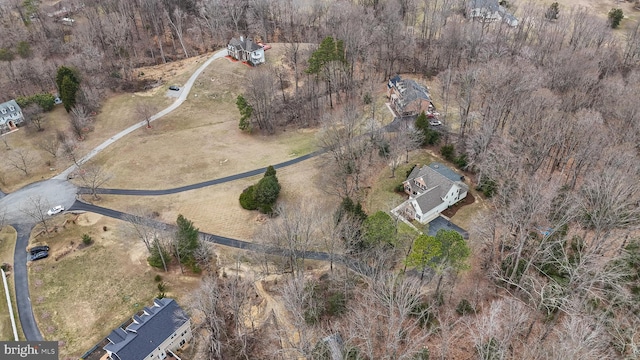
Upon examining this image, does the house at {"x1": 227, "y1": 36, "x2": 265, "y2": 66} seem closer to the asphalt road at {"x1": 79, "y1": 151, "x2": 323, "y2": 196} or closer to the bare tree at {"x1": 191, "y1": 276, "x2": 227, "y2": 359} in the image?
the asphalt road at {"x1": 79, "y1": 151, "x2": 323, "y2": 196}

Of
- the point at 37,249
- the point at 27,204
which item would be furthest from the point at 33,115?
the point at 37,249

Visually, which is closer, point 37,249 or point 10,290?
point 10,290

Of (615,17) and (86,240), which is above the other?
(615,17)

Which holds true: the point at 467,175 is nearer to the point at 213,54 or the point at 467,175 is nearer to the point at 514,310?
the point at 514,310

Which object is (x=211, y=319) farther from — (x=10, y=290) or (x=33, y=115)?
(x=33, y=115)

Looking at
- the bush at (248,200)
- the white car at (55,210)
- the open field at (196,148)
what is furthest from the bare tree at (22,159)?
the bush at (248,200)

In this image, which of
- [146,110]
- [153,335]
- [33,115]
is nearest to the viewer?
[153,335]

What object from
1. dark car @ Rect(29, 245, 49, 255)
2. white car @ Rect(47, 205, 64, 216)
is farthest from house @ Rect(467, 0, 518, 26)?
dark car @ Rect(29, 245, 49, 255)

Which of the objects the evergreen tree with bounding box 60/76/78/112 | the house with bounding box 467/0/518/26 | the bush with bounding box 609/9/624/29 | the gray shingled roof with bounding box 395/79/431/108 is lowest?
the gray shingled roof with bounding box 395/79/431/108
